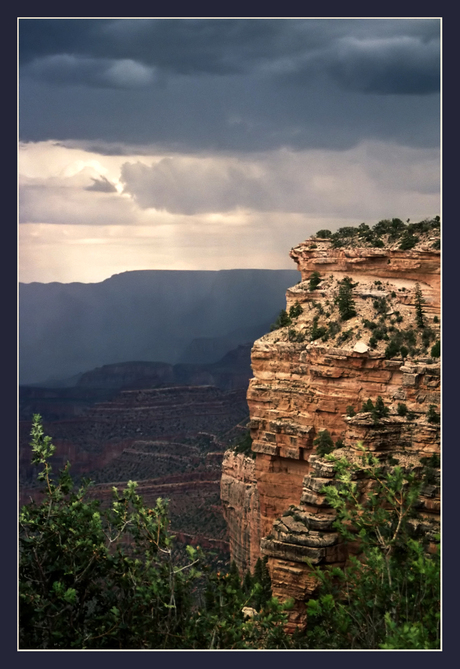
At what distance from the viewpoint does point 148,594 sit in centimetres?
1925

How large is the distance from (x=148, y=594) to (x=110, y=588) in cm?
87

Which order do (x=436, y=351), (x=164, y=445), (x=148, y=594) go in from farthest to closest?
(x=164, y=445) < (x=436, y=351) < (x=148, y=594)

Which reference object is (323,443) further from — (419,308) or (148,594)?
(148,594)

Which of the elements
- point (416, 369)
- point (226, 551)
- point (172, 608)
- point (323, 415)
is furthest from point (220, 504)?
point (172, 608)

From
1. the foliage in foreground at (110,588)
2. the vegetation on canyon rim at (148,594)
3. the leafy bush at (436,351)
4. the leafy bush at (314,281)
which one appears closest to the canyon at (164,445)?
the leafy bush at (314,281)

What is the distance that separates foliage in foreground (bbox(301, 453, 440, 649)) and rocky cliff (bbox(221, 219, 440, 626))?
1.71m

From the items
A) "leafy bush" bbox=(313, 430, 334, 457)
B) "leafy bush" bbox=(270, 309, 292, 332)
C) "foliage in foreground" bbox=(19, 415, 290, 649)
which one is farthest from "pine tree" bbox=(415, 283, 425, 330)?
"foliage in foreground" bbox=(19, 415, 290, 649)

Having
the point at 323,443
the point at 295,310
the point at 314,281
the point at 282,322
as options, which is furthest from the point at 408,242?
the point at 323,443

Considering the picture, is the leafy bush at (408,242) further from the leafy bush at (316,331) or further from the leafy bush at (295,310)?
the leafy bush at (295,310)

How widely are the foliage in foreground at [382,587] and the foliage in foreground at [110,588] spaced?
1155 millimetres

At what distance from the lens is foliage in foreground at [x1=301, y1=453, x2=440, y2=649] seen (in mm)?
19391

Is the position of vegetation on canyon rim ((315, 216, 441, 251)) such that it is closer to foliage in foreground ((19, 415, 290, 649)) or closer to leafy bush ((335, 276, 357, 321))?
leafy bush ((335, 276, 357, 321))

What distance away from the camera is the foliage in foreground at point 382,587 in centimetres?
1939

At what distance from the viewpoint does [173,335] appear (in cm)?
4028
